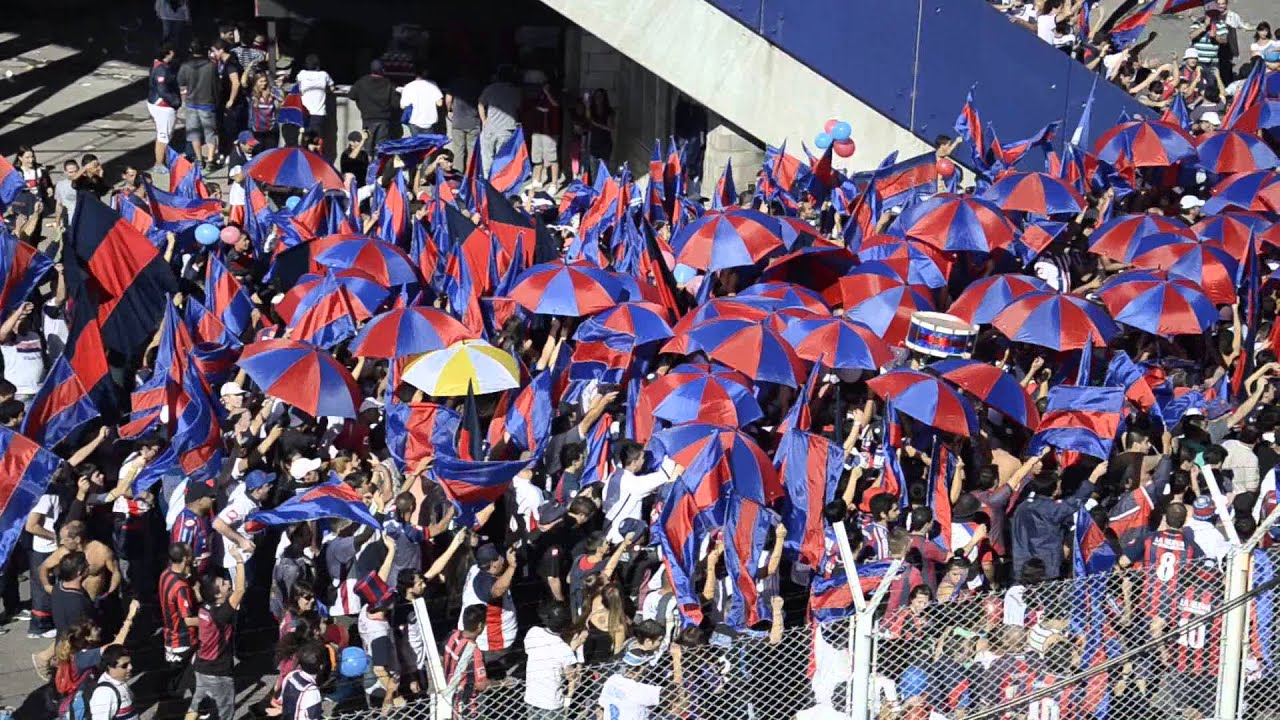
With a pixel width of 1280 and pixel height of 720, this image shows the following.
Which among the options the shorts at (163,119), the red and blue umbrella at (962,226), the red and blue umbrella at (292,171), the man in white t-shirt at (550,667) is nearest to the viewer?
the man in white t-shirt at (550,667)

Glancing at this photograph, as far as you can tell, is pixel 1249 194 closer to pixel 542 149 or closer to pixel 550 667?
pixel 542 149

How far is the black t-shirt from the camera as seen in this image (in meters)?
9.50

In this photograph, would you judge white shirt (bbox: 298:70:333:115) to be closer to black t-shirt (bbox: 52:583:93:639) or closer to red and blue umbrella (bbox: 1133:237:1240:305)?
red and blue umbrella (bbox: 1133:237:1240:305)

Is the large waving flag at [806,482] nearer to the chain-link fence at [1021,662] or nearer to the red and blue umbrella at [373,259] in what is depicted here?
the chain-link fence at [1021,662]

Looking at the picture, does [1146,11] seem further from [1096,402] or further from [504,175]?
[1096,402]

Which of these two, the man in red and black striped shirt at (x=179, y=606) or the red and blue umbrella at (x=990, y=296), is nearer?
the man in red and black striped shirt at (x=179, y=606)

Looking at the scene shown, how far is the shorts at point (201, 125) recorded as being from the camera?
18344mm

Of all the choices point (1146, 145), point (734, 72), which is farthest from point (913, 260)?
point (734, 72)

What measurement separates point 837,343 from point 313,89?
8.75 metres

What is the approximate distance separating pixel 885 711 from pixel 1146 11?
12.9 m

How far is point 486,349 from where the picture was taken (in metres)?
11.4

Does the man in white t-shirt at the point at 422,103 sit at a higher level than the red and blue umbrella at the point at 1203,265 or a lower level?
lower

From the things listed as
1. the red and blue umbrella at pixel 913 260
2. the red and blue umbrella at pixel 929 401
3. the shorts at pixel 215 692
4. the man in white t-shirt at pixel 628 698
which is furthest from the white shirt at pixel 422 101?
the man in white t-shirt at pixel 628 698

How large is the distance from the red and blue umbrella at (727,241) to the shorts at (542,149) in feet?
21.7
